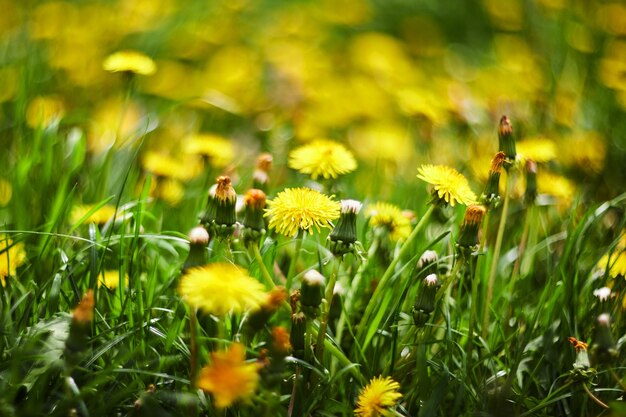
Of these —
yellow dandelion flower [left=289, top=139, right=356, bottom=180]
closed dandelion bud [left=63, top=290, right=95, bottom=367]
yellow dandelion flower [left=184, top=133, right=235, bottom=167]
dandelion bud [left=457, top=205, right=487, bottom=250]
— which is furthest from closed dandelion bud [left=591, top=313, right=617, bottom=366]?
yellow dandelion flower [left=184, top=133, right=235, bottom=167]

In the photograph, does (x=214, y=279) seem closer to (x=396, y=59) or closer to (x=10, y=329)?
(x=10, y=329)

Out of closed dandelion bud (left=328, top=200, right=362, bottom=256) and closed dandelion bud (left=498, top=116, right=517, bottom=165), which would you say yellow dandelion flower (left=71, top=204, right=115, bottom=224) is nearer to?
closed dandelion bud (left=328, top=200, right=362, bottom=256)

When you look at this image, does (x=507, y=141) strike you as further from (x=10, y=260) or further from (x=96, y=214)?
(x=10, y=260)

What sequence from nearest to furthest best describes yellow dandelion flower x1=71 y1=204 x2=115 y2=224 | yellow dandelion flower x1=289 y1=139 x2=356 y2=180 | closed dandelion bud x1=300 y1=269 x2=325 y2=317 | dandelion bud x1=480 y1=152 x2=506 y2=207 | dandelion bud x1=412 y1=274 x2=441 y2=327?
closed dandelion bud x1=300 y1=269 x2=325 y2=317, dandelion bud x1=412 y1=274 x2=441 y2=327, dandelion bud x1=480 y1=152 x2=506 y2=207, yellow dandelion flower x1=289 y1=139 x2=356 y2=180, yellow dandelion flower x1=71 y1=204 x2=115 y2=224

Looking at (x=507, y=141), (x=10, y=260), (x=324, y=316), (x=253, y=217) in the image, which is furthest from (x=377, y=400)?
(x=10, y=260)

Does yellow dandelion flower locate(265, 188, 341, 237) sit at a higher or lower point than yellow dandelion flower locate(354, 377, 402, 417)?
higher

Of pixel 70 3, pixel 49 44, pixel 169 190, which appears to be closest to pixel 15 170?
pixel 169 190
